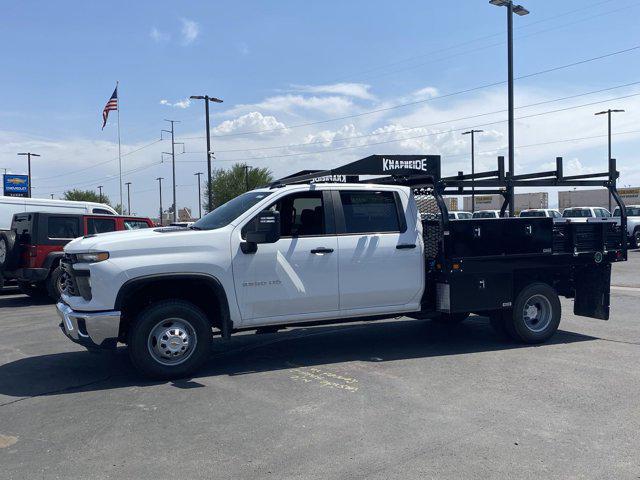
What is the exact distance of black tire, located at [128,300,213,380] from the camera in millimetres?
6207

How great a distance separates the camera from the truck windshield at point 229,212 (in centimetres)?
682

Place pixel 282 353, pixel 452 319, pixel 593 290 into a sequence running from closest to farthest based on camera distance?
pixel 282 353
pixel 593 290
pixel 452 319

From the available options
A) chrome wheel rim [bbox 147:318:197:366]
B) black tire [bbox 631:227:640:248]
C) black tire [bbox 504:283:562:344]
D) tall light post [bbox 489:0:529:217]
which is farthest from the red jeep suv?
black tire [bbox 631:227:640:248]

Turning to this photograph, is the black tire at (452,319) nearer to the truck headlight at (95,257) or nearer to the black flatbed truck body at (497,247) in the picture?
the black flatbed truck body at (497,247)

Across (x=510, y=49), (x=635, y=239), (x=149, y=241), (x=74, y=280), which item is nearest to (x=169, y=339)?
(x=149, y=241)

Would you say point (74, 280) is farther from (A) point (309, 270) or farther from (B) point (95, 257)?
(A) point (309, 270)

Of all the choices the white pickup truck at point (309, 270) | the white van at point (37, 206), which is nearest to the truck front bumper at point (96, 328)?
the white pickup truck at point (309, 270)

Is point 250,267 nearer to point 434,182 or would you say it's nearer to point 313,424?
point 313,424

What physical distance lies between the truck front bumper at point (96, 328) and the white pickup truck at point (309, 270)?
0.01 metres

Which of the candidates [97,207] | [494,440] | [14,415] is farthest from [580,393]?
[97,207]

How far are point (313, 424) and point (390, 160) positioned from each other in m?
3.79

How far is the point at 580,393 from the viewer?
5.84 metres

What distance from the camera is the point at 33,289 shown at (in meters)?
14.0

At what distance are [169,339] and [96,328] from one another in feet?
2.38
